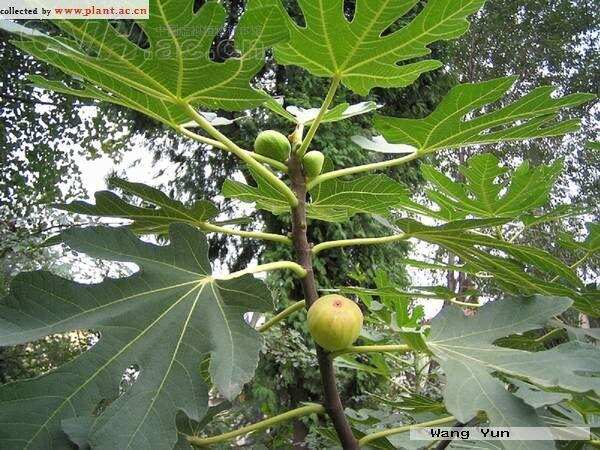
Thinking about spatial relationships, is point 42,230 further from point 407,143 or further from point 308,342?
point 407,143

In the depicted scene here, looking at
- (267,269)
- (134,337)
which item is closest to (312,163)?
(267,269)

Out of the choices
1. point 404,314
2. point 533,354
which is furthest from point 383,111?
point 533,354

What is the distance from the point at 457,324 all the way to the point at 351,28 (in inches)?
15.3

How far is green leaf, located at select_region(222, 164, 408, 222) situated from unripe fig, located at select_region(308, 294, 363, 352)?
185 mm

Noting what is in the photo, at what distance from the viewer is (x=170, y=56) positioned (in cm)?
62

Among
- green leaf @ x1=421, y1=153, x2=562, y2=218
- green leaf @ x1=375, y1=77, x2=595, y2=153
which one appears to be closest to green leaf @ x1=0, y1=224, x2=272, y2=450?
green leaf @ x1=375, y1=77, x2=595, y2=153

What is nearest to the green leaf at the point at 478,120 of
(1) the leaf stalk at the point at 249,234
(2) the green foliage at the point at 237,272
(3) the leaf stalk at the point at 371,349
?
(2) the green foliage at the point at 237,272

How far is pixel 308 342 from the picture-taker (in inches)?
156

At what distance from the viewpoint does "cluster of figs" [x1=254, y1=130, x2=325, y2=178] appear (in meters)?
0.74

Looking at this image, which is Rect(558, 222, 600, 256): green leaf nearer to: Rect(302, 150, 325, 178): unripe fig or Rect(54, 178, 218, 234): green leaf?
Rect(302, 150, 325, 178): unripe fig

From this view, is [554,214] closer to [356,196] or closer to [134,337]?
[356,196]

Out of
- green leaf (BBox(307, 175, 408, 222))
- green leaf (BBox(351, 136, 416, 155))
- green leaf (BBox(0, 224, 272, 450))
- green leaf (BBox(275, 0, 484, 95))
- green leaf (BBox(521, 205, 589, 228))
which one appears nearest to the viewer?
green leaf (BBox(0, 224, 272, 450))

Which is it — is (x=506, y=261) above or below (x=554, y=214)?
below

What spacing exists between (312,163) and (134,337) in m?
0.32
